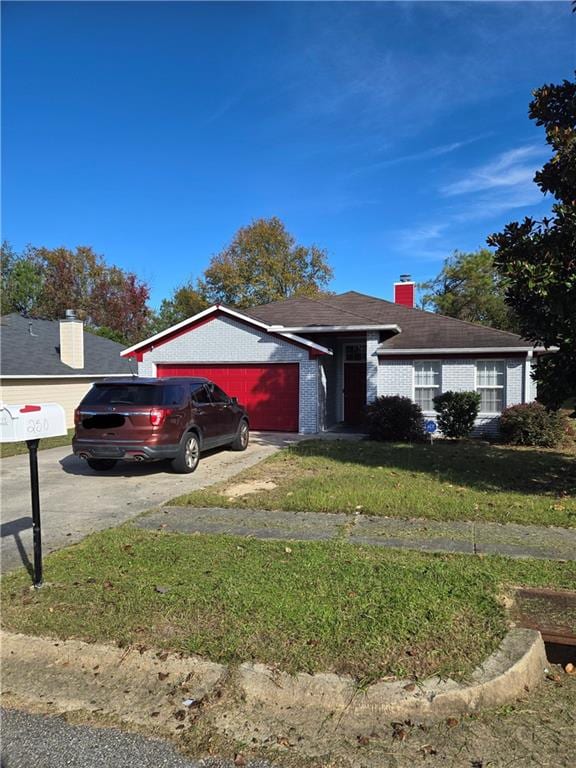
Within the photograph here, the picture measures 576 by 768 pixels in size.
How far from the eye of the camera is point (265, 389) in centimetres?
1658

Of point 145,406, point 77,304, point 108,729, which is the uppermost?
point 77,304

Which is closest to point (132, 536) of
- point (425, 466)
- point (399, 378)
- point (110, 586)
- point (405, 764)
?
point (110, 586)

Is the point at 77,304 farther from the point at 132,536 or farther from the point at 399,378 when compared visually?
the point at 132,536

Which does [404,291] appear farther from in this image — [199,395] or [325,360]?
[199,395]

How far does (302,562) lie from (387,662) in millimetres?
1769

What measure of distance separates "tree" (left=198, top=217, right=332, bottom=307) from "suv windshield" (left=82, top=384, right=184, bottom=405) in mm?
38110

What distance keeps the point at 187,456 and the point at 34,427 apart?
5688 mm

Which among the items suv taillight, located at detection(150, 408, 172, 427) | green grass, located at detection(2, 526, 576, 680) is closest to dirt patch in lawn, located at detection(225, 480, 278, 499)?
suv taillight, located at detection(150, 408, 172, 427)

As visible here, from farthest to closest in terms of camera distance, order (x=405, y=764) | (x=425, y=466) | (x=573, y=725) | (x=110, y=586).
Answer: (x=425, y=466)
(x=110, y=586)
(x=573, y=725)
(x=405, y=764)

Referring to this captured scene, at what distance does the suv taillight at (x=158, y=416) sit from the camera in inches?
364

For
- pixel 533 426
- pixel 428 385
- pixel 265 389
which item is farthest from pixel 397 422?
pixel 265 389

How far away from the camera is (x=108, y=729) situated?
2986mm

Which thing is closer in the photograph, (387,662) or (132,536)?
(387,662)

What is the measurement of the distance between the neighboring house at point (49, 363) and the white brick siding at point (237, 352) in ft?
23.1
